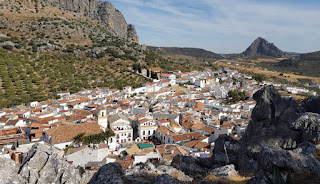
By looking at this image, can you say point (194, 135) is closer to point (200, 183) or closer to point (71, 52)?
point (200, 183)

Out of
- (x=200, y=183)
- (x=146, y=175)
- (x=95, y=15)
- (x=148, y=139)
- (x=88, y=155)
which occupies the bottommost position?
(x=148, y=139)

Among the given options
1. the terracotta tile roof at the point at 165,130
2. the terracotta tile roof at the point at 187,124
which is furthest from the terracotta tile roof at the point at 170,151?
the terracotta tile roof at the point at 187,124

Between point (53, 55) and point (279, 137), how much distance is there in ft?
231

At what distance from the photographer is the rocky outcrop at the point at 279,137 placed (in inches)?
291

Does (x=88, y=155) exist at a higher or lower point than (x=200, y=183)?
lower

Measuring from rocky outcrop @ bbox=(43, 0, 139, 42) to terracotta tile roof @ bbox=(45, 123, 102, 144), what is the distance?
96918 mm

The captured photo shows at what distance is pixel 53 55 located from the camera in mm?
67188

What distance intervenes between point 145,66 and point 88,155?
65.8 metres

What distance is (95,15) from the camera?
120m

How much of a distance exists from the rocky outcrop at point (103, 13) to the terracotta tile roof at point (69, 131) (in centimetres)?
9692

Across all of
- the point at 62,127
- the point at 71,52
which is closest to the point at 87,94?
the point at 62,127

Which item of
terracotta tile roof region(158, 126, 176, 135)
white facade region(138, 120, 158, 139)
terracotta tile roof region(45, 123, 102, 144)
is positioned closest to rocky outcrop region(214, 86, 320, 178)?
terracotta tile roof region(45, 123, 102, 144)

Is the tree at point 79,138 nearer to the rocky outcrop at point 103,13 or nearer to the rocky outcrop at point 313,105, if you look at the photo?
the rocky outcrop at point 313,105

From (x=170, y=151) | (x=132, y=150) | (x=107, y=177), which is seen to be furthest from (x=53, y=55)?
(x=107, y=177)
